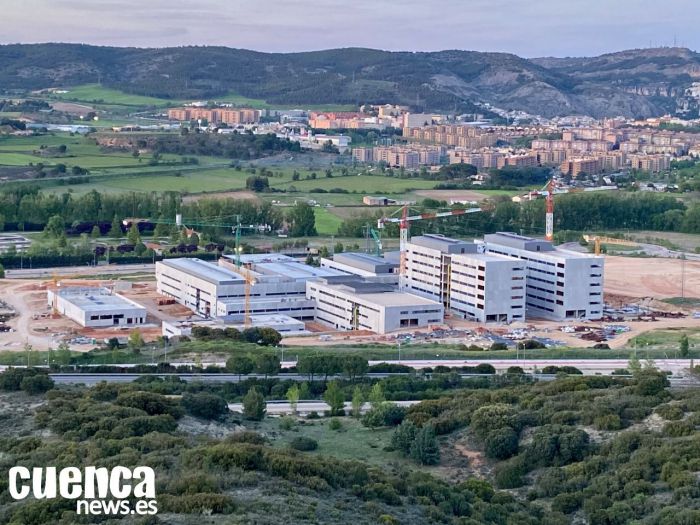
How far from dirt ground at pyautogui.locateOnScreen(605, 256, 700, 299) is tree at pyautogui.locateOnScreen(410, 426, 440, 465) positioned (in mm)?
21496

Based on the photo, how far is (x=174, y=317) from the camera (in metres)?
35.0

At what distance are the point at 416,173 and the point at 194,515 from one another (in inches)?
2410

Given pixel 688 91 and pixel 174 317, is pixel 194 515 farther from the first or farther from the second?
pixel 688 91

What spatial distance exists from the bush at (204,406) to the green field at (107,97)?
91.6 m

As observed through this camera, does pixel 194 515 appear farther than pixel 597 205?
No

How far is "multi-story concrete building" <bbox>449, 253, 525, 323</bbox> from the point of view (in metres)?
34.8

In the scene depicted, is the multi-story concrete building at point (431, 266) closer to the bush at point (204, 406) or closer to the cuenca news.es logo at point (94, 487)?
the bush at point (204, 406)

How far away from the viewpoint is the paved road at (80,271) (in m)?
41.3

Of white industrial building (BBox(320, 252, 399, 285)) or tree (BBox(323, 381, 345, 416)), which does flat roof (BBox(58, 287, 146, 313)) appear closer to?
white industrial building (BBox(320, 252, 399, 285))

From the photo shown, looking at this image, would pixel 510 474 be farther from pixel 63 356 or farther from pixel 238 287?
pixel 238 287

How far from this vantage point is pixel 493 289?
114ft

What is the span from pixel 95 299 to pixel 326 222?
19.5 meters

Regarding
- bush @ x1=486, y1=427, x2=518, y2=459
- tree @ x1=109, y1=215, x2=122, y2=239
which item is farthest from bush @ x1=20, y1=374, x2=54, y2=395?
tree @ x1=109, y1=215, x2=122, y2=239

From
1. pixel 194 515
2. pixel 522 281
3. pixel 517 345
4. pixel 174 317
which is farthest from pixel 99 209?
pixel 194 515
